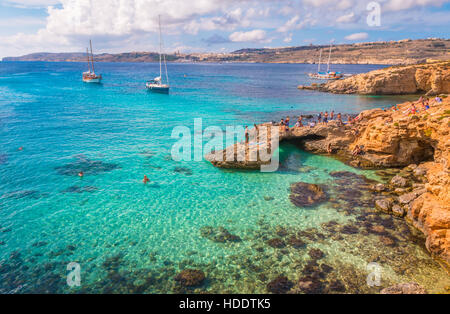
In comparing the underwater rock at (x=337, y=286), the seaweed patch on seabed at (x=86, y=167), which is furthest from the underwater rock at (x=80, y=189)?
the underwater rock at (x=337, y=286)

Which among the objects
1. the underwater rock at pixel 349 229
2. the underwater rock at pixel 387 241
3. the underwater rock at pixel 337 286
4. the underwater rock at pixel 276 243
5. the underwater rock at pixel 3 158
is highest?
the underwater rock at pixel 3 158

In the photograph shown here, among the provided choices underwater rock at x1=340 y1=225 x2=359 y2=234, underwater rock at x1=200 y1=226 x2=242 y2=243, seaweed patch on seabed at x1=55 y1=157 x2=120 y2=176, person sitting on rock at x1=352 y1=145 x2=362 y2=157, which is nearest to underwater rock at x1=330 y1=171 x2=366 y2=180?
person sitting on rock at x1=352 y1=145 x2=362 y2=157

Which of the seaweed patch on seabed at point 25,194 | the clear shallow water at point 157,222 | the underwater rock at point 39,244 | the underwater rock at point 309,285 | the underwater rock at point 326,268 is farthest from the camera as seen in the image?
the seaweed patch on seabed at point 25,194

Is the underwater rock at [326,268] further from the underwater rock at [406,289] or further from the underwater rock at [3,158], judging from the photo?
the underwater rock at [3,158]

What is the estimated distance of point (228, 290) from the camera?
1178 cm

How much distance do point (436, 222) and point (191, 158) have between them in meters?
20.4

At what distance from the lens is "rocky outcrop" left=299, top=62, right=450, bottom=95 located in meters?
56.5

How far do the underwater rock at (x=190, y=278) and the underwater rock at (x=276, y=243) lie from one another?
4.36 m

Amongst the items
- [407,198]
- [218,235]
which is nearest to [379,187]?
[407,198]

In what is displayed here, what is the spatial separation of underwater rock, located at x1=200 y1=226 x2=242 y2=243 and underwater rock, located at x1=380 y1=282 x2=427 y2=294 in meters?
7.52

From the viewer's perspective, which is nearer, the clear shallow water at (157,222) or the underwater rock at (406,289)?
the underwater rock at (406,289)

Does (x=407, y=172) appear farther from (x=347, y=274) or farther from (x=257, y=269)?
(x=257, y=269)

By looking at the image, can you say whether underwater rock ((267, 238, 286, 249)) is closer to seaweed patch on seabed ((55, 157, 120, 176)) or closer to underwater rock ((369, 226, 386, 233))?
underwater rock ((369, 226, 386, 233))

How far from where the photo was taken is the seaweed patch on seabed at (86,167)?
23.4 meters
